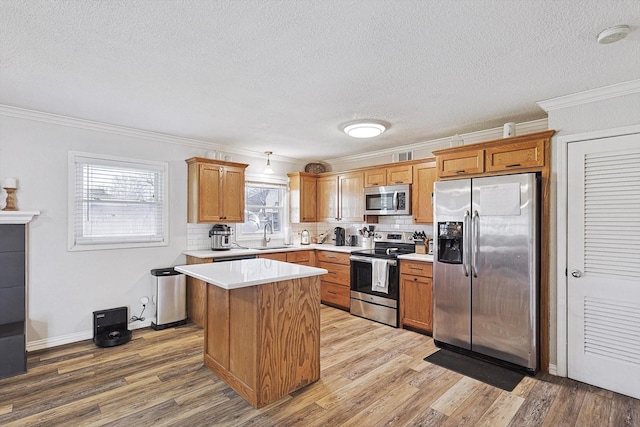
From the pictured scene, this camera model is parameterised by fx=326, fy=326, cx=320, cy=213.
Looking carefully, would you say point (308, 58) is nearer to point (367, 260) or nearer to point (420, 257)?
point (420, 257)

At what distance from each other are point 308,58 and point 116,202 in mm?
3153

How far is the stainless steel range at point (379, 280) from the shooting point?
166 inches

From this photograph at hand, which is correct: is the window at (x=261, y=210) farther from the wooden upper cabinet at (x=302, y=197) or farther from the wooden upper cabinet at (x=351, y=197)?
the wooden upper cabinet at (x=351, y=197)

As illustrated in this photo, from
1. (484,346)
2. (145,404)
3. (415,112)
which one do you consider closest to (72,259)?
(145,404)

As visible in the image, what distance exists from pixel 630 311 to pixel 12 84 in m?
5.39

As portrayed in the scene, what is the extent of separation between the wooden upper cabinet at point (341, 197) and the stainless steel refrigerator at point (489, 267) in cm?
178

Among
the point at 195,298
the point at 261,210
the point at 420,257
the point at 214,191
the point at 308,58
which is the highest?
the point at 308,58

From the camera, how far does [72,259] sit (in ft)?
12.1

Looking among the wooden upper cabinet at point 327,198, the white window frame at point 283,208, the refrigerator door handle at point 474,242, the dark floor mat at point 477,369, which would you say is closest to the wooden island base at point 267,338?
the dark floor mat at point 477,369

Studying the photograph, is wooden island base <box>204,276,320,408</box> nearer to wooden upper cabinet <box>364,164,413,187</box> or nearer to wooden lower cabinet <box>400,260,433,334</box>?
wooden lower cabinet <box>400,260,433,334</box>

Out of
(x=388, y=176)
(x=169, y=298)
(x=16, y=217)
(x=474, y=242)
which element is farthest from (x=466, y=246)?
(x=16, y=217)

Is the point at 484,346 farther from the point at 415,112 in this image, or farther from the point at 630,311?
the point at 415,112

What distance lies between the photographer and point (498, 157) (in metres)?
3.28

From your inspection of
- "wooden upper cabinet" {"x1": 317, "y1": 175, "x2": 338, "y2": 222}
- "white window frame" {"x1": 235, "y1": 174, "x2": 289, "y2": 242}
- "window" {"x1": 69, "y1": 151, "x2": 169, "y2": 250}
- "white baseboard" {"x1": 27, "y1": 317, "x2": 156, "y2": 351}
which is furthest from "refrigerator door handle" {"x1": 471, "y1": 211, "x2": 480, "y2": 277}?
"white baseboard" {"x1": 27, "y1": 317, "x2": 156, "y2": 351}
